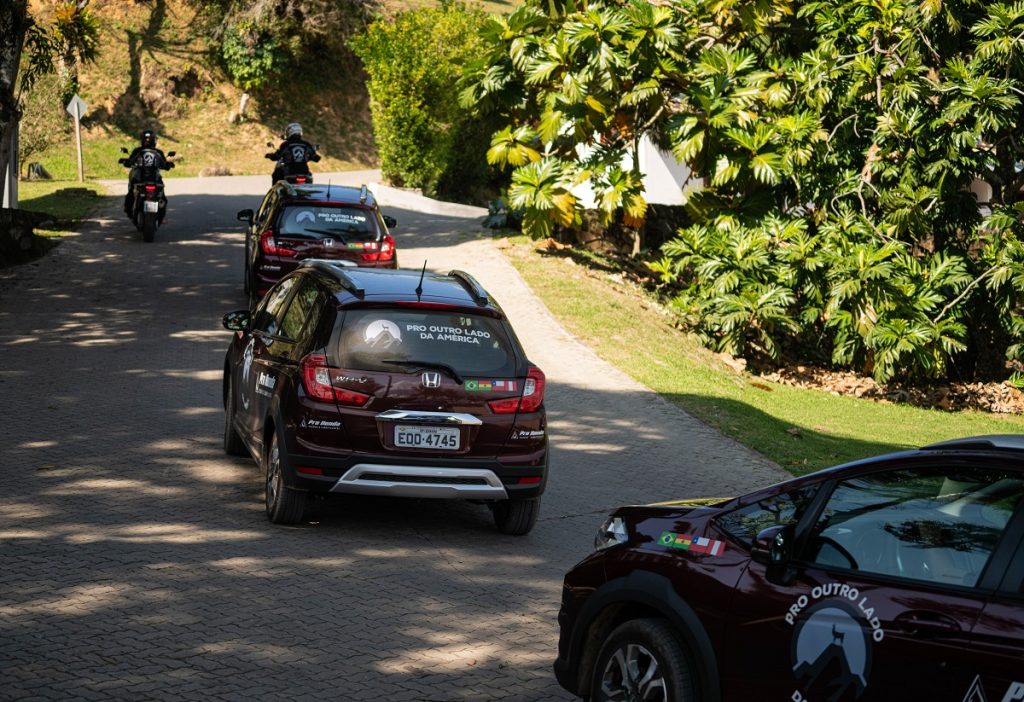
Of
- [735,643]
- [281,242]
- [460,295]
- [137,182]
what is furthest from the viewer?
[137,182]

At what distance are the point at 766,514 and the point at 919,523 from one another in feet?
2.24

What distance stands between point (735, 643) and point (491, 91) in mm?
18071

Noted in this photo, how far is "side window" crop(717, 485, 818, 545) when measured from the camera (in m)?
4.91

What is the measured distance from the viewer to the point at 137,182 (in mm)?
23469

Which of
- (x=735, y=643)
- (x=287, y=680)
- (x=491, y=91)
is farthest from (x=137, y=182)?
(x=735, y=643)

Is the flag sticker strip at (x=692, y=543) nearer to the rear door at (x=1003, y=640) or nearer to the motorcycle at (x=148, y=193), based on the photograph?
the rear door at (x=1003, y=640)

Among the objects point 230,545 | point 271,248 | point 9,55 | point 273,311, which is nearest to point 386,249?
point 271,248

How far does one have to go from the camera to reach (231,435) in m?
10.6

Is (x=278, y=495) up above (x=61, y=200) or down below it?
below

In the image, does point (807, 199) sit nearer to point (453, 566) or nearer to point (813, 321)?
point (813, 321)

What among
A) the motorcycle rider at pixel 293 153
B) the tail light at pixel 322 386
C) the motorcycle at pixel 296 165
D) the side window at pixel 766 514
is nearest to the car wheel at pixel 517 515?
the tail light at pixel 322 386

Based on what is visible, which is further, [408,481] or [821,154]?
[821,154]

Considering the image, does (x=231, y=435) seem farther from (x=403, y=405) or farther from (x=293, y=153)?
Result: (x=293, y=153)

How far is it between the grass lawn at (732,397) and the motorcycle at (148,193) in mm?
6645
